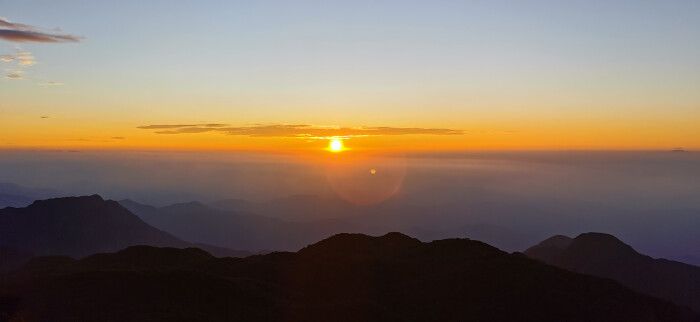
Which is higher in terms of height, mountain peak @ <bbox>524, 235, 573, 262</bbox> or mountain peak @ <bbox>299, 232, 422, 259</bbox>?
mountain peak @ <bbox>299, 232, 422, 259</bbox>

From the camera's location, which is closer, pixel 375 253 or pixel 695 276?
pixel 375 253

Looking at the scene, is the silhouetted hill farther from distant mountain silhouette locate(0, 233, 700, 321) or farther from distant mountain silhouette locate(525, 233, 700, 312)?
distant mountain silhouette locate(525, 233, 700, 312)

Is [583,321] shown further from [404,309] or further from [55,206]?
[55,206]

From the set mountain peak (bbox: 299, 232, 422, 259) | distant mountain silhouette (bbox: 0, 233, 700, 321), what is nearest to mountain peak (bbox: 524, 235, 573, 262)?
mountain peak (bbox: 299, 232, 422, 259)

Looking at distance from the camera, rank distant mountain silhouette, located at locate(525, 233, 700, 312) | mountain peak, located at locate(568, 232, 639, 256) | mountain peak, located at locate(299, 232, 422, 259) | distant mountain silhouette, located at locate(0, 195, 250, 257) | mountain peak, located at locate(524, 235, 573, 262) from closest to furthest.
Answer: mountain peak, located at locate(299, 232, 422, 259), distant mountain silhouette, located at locate(525, 233, 700, 312), mountain peak, located at locate(568, 232, 639, 256), mountain peak, located at locate(524, 235, 573, 262), distant mountain silhouette, located at locate(0, 195, 250, 257)

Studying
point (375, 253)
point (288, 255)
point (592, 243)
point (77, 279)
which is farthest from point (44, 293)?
point (592, 243)

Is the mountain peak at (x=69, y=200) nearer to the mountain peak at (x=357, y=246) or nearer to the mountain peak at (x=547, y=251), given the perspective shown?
the mountain peak at (x=357, y=246)
